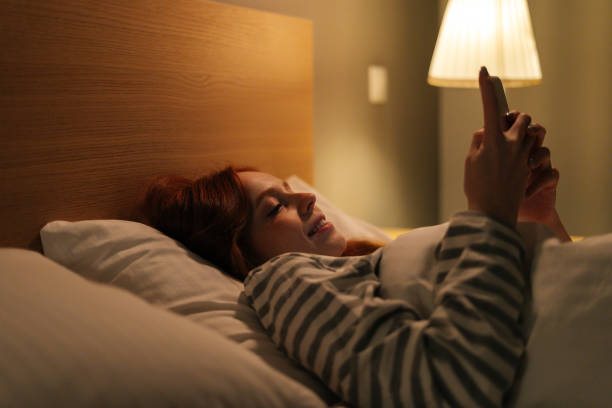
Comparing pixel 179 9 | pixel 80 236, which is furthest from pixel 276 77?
pixel 80 236

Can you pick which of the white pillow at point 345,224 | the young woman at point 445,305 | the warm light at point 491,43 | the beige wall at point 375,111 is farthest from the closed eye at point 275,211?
the warm light at point 491,43

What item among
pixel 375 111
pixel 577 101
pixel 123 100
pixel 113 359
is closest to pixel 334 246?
pixel 123 100

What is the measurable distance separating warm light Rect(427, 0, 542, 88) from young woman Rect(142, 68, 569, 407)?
3.03ft

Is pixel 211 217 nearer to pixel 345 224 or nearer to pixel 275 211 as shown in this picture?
pixel 275 211

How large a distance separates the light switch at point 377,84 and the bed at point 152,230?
58cm

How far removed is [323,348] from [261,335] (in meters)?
0.15

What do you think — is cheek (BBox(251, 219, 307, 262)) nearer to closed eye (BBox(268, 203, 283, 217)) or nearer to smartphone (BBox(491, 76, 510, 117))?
closed eye (BBox(268, 203, 283, 217))

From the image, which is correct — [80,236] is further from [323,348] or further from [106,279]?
[323,348]

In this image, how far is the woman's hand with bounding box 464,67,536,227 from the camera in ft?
2.34

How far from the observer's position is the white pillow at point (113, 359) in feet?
1.57

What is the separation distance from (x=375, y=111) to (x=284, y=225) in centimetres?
132

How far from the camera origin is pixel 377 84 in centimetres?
229

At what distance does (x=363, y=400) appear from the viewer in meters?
0.65

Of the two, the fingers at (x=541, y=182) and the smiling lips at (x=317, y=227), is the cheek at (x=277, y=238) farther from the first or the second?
the fingers at (x=541, y=182)
